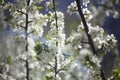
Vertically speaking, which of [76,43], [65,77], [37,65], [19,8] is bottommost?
[65,77]

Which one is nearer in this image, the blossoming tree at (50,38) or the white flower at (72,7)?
the blossoming tree at (50,38)

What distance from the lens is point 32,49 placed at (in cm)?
615

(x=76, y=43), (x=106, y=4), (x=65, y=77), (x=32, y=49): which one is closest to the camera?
(x=76, y=43)

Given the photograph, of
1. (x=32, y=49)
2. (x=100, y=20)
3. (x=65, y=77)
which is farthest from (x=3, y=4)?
(x=65, y=77)

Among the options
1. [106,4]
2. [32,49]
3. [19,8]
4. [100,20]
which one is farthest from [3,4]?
[100,20]

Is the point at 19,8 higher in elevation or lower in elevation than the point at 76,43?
higher

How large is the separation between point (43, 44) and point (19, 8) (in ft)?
1.85

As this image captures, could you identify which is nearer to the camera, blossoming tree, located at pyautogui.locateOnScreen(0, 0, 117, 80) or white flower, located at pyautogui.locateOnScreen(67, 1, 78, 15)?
blossoming tree, located at pyautogui.locateOnScreen(0, 0, 117, 80)

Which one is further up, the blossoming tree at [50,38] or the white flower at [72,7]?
the white flower at [72,7]

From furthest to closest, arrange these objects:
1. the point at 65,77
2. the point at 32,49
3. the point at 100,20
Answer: the point at 65,77, the point at 100,20, the point at 32,49

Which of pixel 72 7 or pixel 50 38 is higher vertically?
pixel 72 7

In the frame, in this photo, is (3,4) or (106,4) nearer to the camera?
(3,4)

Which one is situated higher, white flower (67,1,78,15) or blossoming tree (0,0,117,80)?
white flower (67,1,78,15)

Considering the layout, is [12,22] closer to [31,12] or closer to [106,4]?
[31,12]
